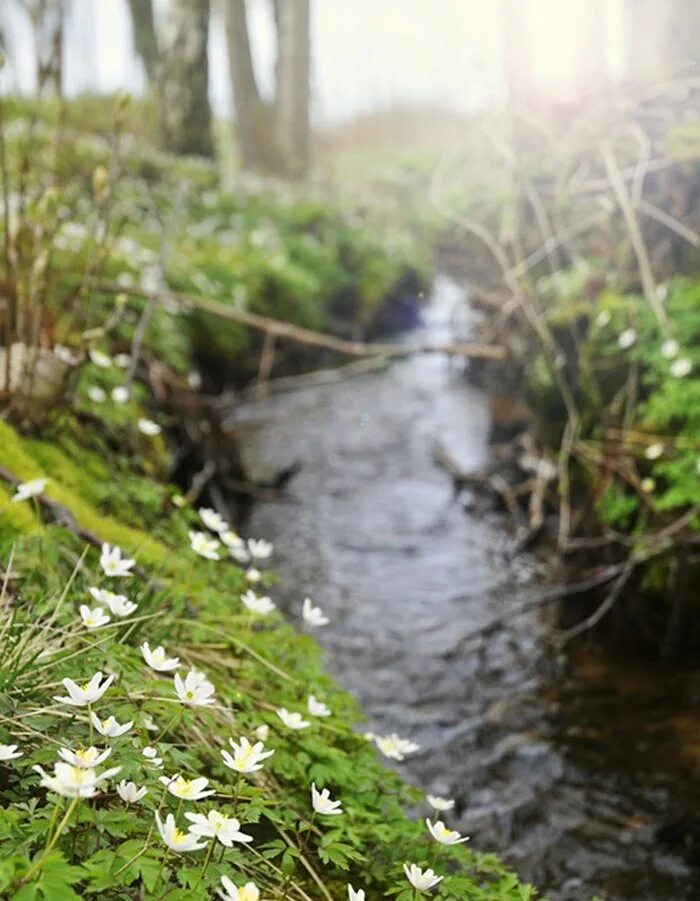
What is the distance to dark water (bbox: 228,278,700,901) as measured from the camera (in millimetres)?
2883

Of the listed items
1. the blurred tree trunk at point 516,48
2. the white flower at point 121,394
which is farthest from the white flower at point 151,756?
the blurred tree trunk at point 516,48

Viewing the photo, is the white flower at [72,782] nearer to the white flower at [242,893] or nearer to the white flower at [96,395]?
the white flower at [242,893]

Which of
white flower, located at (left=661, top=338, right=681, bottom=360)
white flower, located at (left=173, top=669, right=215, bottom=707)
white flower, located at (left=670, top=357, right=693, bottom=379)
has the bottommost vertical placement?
white flower, located at (left=173, top=669, right=215, bottom=707)

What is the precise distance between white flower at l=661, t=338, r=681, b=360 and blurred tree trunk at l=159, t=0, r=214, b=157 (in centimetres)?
751

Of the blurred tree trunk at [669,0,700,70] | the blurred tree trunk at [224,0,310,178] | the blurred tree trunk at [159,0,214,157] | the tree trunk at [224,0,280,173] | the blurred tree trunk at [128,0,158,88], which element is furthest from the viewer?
the tree trunk at [224,0,280,173]

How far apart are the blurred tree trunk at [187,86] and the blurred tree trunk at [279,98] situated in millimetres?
2912

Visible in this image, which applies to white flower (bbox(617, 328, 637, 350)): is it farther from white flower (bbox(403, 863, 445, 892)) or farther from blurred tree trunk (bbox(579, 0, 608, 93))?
blurred tree trunk (bbox(579, 0, 608, 93))

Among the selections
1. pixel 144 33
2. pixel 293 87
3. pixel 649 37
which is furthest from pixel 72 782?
pixel 144 33

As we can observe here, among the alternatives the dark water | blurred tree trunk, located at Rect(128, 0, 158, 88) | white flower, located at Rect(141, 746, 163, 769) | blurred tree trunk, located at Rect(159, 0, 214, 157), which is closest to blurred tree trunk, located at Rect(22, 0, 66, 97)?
white flower, located at Rect(141, 746, 163, 769)

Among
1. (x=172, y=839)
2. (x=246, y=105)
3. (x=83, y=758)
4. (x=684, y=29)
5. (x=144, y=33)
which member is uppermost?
(x=144, y=33)

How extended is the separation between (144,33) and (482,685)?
13262mm

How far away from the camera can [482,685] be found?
3.82 meters

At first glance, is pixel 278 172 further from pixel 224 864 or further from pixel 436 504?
pixel 224 864

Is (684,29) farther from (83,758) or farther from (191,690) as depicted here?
(83,758)
